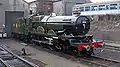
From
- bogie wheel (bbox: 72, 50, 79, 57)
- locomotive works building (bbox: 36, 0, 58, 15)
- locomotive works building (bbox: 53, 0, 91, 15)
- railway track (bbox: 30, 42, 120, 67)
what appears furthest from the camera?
locomotive works building (bbox: 53, 0, 91, 15)

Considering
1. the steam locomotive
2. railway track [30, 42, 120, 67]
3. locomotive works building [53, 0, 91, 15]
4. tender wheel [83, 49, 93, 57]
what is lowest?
railway track [30, 42, 120, 67]

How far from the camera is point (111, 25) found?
31438 millimetres

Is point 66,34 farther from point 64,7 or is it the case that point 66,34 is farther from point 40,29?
point 64,7

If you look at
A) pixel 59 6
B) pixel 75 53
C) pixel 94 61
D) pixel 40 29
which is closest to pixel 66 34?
pixel 75 53

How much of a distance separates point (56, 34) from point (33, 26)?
532 cm

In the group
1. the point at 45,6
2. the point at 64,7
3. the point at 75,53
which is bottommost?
the point at 75,53

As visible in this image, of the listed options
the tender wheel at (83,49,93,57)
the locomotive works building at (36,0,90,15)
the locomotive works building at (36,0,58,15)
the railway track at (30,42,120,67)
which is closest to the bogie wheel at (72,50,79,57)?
the railway track at (30,42,120,67)

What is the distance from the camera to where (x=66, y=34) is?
1563 cm

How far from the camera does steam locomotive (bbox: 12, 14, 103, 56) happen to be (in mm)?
14094

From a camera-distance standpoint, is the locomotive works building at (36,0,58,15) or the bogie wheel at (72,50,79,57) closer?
the bogie wheel at (72,50,79,57)

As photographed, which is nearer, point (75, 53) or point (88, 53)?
point (88, 53)

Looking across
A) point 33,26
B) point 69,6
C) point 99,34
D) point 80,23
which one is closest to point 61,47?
point 80,23

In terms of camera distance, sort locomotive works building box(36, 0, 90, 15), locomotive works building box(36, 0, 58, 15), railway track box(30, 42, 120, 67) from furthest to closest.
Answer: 1. locomotive works building box(36, 0, 90, 15)
2. locomotive works building box(36, 0, 58, 15)
3. railway track box(30, 42, 120, 67)

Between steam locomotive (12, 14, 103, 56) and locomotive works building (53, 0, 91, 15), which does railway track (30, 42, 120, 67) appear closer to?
steam locomotive (12, 14, 103, 56)
